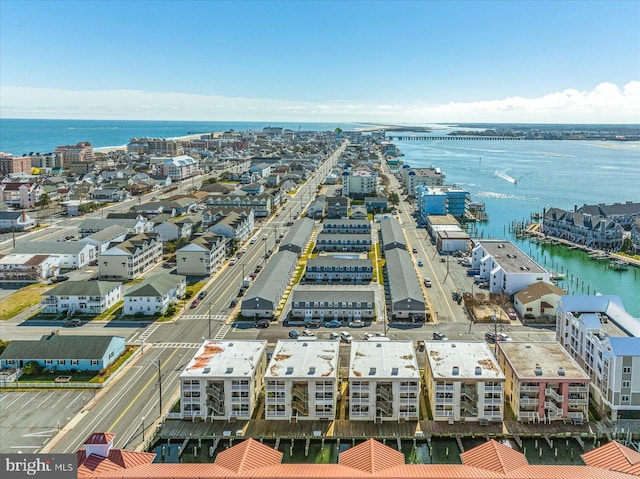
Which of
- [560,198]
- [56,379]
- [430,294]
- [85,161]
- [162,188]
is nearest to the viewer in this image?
[56,379]

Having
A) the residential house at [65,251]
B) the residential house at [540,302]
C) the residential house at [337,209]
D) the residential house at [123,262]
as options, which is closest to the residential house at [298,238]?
the residential house at [337,209]

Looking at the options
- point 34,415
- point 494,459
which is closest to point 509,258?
point 494,459

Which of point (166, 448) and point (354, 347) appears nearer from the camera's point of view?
point (166, 448)

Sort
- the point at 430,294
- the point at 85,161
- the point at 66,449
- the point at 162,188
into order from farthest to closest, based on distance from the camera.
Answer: the point at 85,161, the point at 162,188, the point at 430,294, the point at 66,449

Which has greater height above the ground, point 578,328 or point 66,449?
point 578,328

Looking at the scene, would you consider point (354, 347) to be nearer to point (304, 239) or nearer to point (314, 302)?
point (314, 302)

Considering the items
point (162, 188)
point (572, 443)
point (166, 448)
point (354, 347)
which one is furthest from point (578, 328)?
point (162, 188)

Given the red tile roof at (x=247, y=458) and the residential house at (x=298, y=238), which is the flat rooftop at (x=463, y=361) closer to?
the red tile roof at (x=247, y=458)

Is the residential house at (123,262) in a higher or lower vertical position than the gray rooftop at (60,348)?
higher
